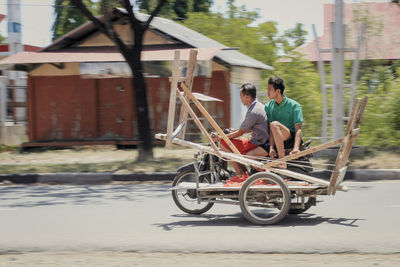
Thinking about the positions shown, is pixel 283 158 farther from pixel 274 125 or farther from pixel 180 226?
pixel 180 226

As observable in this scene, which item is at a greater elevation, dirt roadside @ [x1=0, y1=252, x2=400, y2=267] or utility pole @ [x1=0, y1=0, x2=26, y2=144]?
utility pole @ [x1=0, y1=0, x2=26, y2=144]

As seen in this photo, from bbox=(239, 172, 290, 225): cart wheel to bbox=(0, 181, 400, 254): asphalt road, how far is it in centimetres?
12

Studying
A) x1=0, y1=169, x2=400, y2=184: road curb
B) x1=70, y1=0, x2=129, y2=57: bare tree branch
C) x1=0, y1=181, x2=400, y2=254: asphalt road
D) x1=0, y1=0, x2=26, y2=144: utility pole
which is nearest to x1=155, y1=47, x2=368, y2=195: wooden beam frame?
x1=0, y1=181, x2=400, y2=254: asphalt road

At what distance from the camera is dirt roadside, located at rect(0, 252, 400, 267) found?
17.2 ft

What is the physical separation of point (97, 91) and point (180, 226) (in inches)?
490

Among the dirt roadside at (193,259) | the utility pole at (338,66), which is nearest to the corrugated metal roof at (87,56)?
the utility pole at (338,66)

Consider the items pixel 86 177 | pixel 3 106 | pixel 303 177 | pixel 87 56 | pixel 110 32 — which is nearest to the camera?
pixel 303 177

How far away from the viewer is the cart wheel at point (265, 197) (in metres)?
6.92

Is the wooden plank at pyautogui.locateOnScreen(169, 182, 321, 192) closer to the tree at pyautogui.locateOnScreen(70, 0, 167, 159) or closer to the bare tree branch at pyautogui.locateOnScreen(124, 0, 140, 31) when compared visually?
the tree at pyautogui.locateOnScreen(70, 0, 167, 159)

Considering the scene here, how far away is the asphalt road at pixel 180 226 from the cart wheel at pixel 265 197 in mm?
117

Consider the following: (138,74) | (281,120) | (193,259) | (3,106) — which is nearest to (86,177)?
(138,74)

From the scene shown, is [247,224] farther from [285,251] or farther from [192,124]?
[192,124]

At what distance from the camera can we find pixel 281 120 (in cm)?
757

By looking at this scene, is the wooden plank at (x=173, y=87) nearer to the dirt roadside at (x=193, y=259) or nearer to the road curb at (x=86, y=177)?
the dirt roadside at (x=193, y=259)
